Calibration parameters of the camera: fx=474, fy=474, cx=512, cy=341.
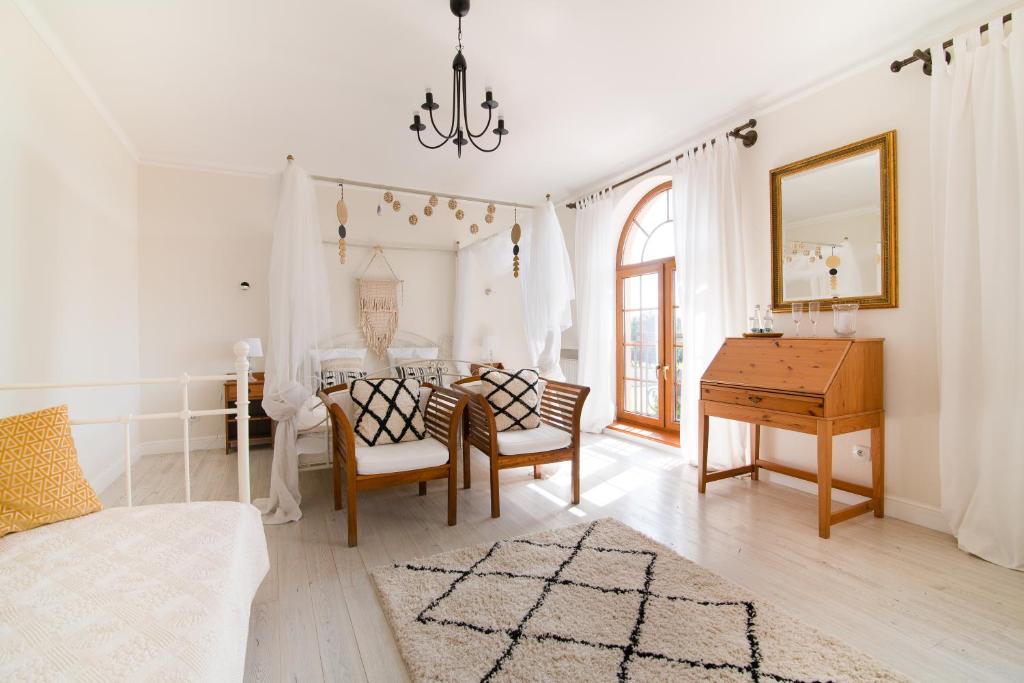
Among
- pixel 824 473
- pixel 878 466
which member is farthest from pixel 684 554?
pixel 878 466

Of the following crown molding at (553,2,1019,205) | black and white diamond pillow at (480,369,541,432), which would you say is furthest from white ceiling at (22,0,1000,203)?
black and white diamond pillow at (480,369,541,432)

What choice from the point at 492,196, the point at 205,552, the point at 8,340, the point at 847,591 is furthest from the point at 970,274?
the point at 8,340

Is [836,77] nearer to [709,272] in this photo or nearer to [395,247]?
[709,272]

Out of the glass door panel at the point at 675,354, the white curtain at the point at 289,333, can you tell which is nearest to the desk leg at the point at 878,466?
the glass door panel at the point at 675,354

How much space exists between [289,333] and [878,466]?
3.57 metres

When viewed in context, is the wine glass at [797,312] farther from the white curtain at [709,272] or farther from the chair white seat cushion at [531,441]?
the chair white seat cushion at [531,441]

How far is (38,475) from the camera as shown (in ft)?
5.30

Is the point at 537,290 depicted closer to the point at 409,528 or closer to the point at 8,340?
the point at 409,528

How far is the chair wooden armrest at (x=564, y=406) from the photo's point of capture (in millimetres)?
3156

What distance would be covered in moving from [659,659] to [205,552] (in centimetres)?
150

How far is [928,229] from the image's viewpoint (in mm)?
2598

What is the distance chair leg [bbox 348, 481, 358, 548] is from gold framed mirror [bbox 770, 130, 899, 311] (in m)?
3.00

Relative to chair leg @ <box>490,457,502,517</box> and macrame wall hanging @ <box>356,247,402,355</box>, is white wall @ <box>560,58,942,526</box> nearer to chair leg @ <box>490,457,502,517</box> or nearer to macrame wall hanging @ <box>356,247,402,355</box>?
chair leg @ <box>490,457,502,517</box>

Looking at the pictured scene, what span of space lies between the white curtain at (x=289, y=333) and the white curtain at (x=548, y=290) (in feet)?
5.60
